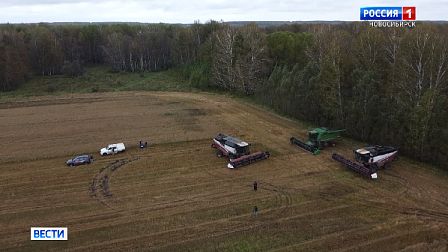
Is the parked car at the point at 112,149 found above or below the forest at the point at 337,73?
below

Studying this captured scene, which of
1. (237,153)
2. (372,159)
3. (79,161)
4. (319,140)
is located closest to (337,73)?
(319,140)

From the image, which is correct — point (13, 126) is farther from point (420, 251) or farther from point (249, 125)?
point (420, 251)

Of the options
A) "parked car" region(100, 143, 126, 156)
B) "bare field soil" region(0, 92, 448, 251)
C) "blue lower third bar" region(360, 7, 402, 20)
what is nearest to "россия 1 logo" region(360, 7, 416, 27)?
"blue lower third bar" region(360, 7, 402, 20)

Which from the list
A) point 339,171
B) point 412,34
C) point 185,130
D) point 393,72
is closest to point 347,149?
point 339,171

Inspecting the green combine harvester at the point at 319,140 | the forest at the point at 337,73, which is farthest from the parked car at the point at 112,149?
the forest at the point at 337,73

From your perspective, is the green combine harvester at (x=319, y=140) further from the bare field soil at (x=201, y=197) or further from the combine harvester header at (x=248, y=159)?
the combine harvester header at (x=248, y=159)

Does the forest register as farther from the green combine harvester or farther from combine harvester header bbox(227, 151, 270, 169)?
combine harvester header bbox(227, 151, 270, 169)

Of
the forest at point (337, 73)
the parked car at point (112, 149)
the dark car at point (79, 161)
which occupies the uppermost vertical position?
the forest at point (337, 73)
